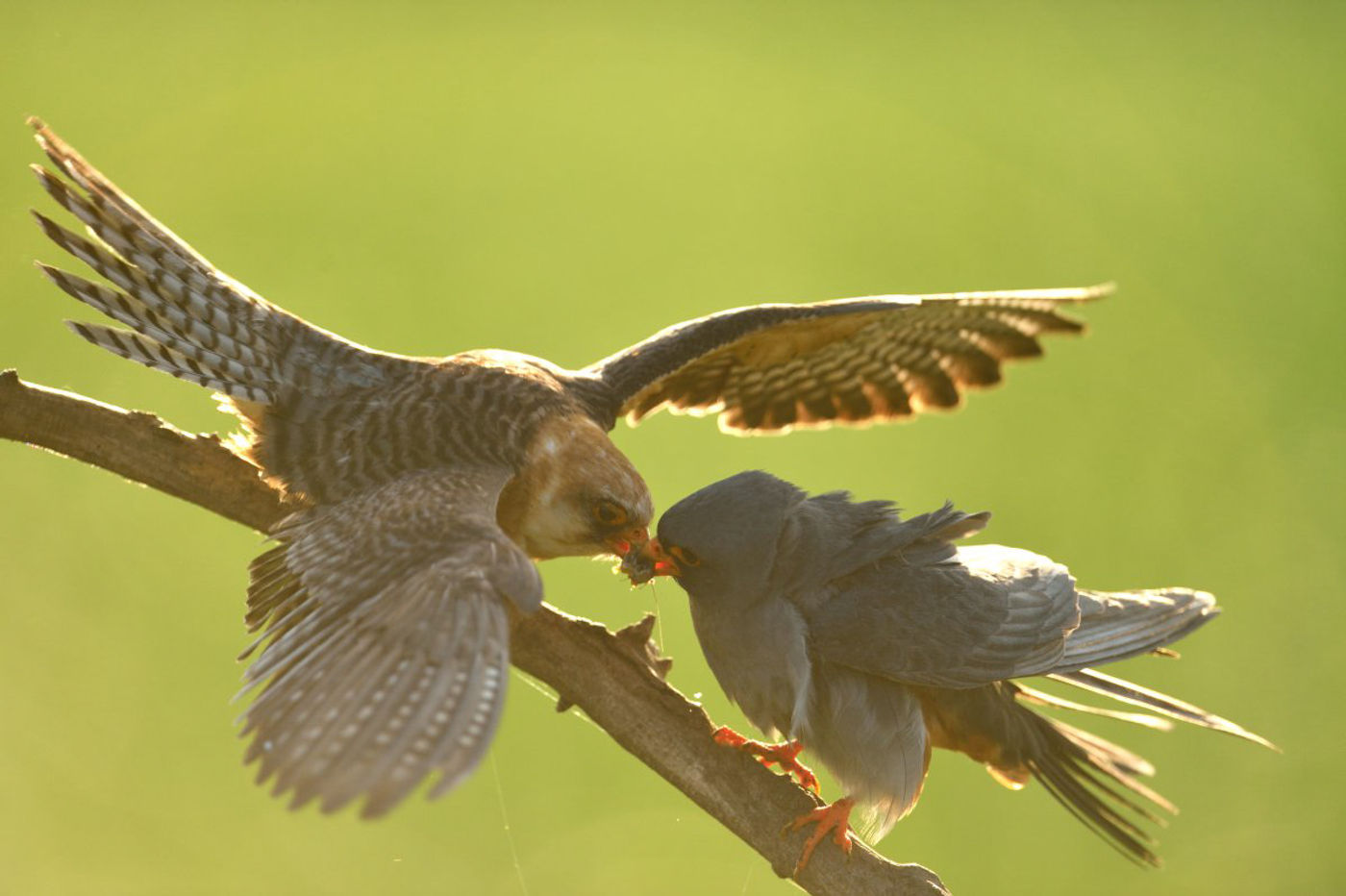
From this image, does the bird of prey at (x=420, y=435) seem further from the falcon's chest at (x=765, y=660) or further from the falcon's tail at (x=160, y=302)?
the falcon's chest at (x=765, y=660)

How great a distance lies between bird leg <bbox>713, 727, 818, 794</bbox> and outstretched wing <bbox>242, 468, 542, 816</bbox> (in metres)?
0.67

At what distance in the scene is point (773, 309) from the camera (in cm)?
340

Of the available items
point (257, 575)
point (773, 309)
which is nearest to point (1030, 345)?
point (773, 309)

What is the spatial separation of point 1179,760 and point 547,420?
4.91 m

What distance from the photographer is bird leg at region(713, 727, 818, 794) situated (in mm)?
2812

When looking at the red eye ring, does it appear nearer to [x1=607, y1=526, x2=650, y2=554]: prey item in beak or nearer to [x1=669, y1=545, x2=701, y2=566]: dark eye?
[x1=607, y1=526, x2=650, y2=554]: prey item in beak

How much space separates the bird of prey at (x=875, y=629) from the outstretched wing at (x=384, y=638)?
1.79 feet

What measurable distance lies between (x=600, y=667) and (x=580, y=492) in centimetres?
40

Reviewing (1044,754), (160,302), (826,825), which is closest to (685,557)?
(826,825)

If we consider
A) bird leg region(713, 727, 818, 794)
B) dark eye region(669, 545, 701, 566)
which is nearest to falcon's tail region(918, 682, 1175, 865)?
bird leg region(713, 727, 818, 794)

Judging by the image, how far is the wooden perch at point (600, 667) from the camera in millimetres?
2744

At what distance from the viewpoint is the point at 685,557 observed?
114 inches

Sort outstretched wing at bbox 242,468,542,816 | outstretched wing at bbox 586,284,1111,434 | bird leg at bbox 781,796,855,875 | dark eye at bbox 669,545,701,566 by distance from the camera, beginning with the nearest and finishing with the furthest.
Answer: outstretched wing at bbox 242,468,542,816 → bird leg at bbox 781,796,855,875 → dark eye at bbox 669,545,701,566 → outstretched wing at bbox 586,284,1111,434

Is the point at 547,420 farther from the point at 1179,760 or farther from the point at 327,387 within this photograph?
the point at 1179,760
